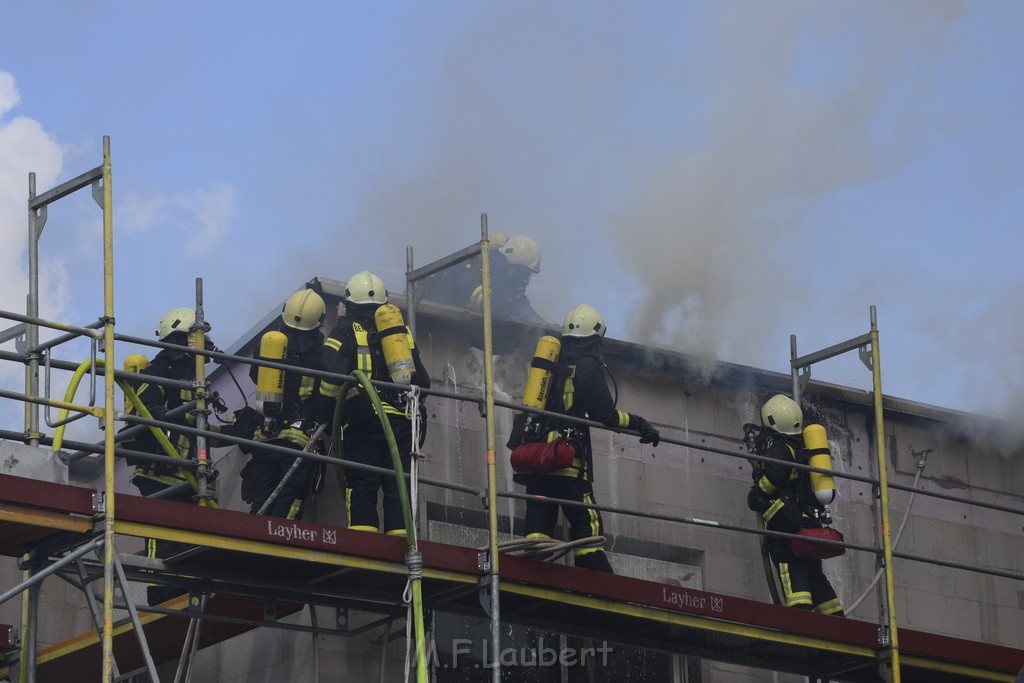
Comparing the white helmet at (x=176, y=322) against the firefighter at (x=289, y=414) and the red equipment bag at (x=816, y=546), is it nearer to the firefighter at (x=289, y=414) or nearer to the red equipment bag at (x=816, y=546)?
the firefighter at (x=289, y=414)

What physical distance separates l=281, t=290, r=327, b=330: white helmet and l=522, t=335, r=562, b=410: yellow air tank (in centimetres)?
159

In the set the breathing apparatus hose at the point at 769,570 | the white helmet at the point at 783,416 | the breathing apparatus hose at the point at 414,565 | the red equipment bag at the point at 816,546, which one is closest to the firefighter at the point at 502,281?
the white helmet at the point at 783,416

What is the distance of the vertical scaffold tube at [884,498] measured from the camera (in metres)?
12.9

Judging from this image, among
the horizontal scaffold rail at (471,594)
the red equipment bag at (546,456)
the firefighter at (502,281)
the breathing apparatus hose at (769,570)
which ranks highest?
the firefighter at (502,281)

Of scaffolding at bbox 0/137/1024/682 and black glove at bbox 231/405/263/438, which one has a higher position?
black glove at bbox 231/405/263/438

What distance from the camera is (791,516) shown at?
45.4ft

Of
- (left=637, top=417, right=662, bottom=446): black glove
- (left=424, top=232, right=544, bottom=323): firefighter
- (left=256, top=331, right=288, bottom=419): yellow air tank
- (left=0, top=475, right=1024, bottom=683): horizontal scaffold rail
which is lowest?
(left=0, top=475, right=1024, bottom=683): horizontal scaffold rail

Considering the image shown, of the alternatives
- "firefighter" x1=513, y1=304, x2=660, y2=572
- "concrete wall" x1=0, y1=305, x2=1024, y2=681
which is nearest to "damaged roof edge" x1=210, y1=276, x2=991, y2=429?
"concrete wall" x1=0, y1=305, x2=1024, y2=681

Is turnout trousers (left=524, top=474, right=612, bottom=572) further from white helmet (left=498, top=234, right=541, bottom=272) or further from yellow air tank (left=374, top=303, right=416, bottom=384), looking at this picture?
white helmet (left=498, top=234, right=541, bottom=272)

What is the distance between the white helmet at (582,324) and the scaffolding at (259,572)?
105 centimetres

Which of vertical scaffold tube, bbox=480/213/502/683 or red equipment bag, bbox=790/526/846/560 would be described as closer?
vertical scaffold tube, bbox=480/213/502/683

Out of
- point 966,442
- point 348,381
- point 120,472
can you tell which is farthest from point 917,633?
point 120,472

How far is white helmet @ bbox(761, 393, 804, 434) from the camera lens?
14.4 metres

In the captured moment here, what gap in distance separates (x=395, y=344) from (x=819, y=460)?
3884mm
